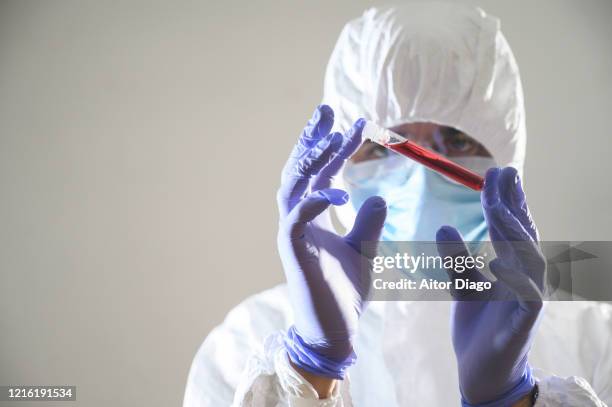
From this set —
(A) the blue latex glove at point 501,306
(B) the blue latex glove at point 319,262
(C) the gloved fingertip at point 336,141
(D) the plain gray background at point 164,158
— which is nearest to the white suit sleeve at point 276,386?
(B) the blue latex glove at point 319,262

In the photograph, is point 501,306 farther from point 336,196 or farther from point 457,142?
point 457,142

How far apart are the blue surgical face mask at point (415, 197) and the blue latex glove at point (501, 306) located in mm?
274

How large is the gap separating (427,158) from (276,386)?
395mm

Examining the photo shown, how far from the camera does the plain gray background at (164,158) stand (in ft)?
5.34

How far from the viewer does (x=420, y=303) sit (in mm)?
1153

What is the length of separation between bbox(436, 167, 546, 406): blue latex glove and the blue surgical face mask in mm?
274

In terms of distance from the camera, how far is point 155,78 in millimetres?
1667

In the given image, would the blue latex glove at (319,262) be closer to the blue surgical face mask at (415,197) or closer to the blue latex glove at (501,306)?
the blue latex glove at (501,306)

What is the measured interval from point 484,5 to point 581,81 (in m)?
0.32

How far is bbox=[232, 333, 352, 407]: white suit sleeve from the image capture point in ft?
2.93

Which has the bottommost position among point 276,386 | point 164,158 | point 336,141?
point 276,386

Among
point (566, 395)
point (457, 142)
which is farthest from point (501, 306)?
point (457, 142)

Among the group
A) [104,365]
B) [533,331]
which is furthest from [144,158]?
[533,331]

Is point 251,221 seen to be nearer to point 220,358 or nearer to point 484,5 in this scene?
point 220,358
